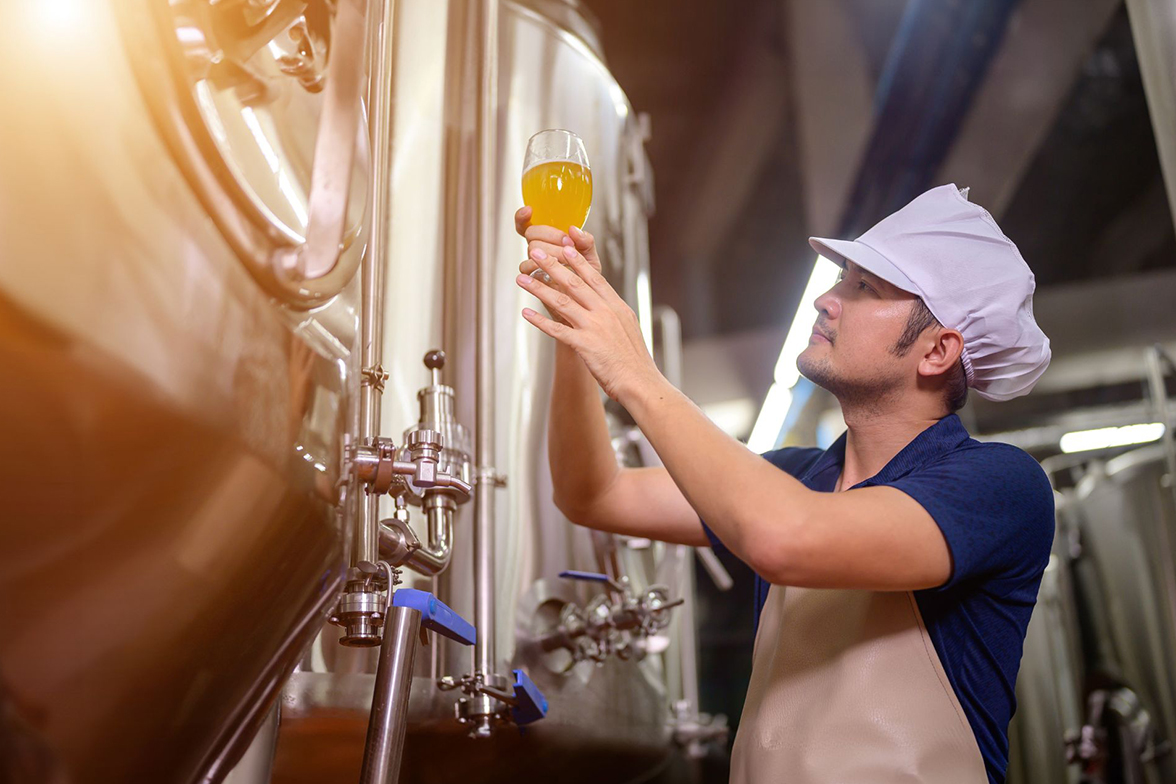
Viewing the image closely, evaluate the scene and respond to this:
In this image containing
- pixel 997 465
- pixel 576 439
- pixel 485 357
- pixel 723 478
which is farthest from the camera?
pixel 485 357

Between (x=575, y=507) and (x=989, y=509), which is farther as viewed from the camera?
(x=575, y=507)

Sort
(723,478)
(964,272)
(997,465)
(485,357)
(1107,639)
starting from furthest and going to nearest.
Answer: (1107,639) → (485,357) → (964,272) → (997,465) → (723,478)

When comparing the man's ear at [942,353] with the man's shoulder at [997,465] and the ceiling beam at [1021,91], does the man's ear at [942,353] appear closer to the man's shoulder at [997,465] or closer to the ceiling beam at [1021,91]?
the man's shoulder at [997,465]

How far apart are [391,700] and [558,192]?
55 cm

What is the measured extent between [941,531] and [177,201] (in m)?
0.75

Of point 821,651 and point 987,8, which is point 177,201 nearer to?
point 821,651

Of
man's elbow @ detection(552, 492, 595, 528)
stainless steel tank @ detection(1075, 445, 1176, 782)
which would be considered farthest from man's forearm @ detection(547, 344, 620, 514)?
stainless steel tank @ detection(1075, 445, 1176, 782)

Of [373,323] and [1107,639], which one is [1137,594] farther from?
[373,323]

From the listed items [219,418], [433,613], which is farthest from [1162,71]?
[219,418]

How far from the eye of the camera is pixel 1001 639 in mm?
1147

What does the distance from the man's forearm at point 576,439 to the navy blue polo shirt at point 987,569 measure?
14.3 inches

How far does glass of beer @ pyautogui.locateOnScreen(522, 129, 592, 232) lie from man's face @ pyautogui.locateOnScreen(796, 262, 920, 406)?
37 centimetres

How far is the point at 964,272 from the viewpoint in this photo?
1.25 m

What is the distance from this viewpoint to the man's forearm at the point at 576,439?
1.31 metres
